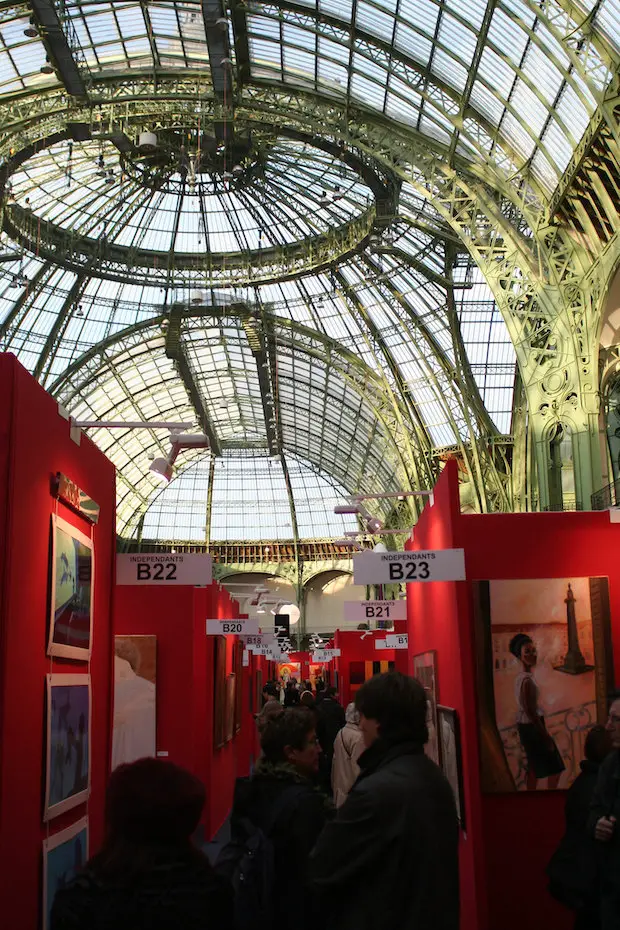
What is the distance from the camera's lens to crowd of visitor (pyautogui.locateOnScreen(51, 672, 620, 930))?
339cm

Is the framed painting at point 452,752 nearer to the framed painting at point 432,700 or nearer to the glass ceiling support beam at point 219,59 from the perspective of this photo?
the framed painting at point 432,700

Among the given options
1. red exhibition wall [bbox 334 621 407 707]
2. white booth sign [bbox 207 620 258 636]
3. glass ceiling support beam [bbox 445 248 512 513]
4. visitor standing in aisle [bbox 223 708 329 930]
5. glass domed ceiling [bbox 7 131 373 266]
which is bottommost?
visitor standing in aisle [bbox 223 708 329 930]

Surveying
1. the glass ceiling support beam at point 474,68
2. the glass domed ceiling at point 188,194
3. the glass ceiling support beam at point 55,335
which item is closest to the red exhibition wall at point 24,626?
the glass ceiling support beam at point 474,68

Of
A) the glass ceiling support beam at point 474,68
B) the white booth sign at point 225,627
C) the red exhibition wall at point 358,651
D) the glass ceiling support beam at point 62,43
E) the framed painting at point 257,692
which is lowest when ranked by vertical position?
the framed painting at point 257,692

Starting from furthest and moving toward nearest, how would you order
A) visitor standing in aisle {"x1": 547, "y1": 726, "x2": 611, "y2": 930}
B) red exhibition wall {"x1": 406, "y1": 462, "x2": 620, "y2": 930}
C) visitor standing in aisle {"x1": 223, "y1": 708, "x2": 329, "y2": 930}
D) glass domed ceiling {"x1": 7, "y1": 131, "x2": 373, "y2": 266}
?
glass domed ceiling {"x1": 7, "y1": 131, "x2": 373, "y2": 266}
red exhibition wall {"x1": 406, "y1": 462, "x2": 620, "y2": 930}
visitor standing in aisle {"x1": 547, "y1": 726, "x2": 611, "y2": 930}
visitor standing in aisle {"x1": 223, "y1": 708, "x2": 329, "y2": 930}

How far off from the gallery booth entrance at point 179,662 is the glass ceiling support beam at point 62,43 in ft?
→ 46.1

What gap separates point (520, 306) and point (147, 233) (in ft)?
65.7

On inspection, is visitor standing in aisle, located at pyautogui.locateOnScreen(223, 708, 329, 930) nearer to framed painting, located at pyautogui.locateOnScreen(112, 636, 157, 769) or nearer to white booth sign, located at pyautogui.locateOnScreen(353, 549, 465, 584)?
white booth sign, located at pyautogui.locateOnScreen(353, 549, 465, 584)

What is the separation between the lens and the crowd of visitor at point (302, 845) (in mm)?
3389

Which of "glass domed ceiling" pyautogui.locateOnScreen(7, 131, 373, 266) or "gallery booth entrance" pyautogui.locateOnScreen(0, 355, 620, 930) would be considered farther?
"glass domed ceiling" pyautogui.locateOnScreen(7, 131, 373, 266)

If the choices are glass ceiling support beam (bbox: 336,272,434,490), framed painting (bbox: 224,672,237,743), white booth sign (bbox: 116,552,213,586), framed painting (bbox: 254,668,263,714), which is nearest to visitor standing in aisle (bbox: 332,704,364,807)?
white booth sign (bbox: 116,552,213,586)

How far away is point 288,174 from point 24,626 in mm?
27861

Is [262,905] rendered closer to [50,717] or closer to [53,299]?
[50,717]

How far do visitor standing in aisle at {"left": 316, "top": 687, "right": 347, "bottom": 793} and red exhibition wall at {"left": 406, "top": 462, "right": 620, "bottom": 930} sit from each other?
3743 millimetres
